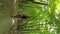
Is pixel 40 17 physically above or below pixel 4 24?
below

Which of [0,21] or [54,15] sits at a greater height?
[0,21]

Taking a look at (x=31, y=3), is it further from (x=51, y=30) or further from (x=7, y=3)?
(x=7, y=3)

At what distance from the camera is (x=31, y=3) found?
381 cm

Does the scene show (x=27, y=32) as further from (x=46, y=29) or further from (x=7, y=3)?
(x=7, y=3)

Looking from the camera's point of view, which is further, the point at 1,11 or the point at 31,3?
the point at 31,3

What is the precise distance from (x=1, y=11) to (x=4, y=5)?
11 cm

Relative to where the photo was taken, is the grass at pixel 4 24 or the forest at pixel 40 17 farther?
the forest at pixel 40 17

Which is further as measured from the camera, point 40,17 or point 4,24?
point 40,17

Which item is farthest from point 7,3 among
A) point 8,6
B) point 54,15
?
point 54,15

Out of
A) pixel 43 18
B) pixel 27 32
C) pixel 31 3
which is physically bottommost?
pixel 27 32

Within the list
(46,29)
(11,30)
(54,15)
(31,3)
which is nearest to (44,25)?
(46,29)

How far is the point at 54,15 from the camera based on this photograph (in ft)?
12.1

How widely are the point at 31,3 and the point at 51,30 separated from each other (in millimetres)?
932

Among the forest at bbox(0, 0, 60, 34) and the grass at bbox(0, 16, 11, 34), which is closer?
the grass at bbox(0, 16, 11, 34)
